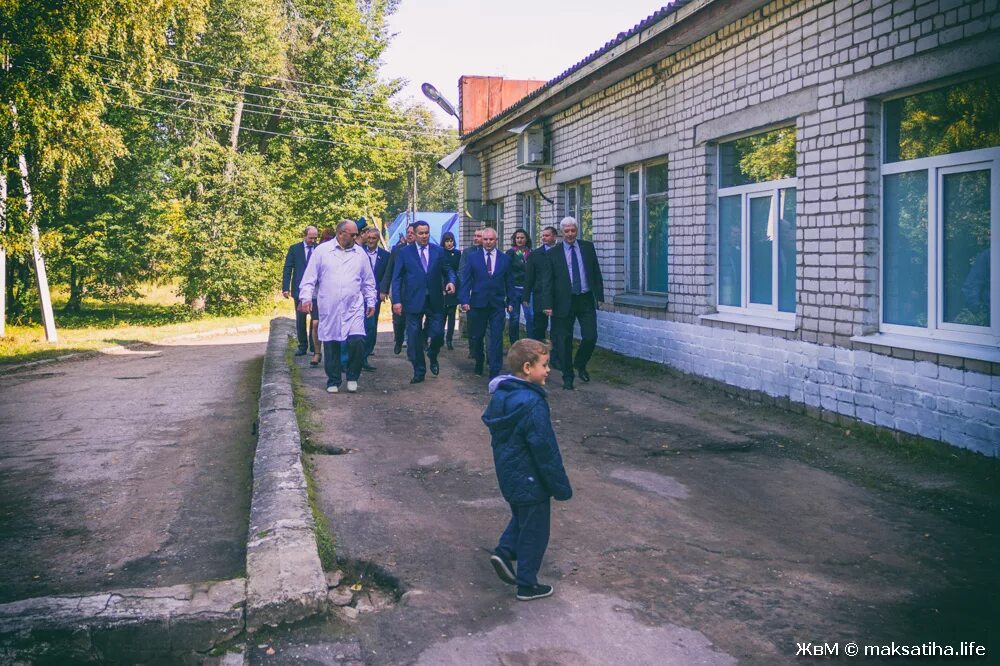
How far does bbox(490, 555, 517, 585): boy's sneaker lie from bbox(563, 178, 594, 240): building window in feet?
35.9

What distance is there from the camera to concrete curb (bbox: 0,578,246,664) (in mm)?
3947

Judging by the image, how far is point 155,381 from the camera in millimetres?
13148

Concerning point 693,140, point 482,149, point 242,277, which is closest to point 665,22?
point 693,140

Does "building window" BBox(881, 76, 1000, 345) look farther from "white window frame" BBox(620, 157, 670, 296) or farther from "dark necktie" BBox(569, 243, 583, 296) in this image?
"white window frame" BBox(620, 157, 670, 296)

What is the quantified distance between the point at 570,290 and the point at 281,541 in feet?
22.2

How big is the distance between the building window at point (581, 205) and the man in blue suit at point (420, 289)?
415 centimetres

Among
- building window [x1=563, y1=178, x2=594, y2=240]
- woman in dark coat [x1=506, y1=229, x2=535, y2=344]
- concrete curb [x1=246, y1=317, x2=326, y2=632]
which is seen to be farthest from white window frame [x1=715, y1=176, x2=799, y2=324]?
concrete curb [x1=246, y1=317, x2=326, y2=632]

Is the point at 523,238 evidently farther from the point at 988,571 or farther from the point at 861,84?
the point at 988,571

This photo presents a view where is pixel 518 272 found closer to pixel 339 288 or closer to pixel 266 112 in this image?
pixel 339 288

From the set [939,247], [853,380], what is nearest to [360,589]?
[853,380]

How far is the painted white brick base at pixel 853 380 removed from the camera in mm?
6703

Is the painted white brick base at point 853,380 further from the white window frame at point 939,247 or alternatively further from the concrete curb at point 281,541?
the concrete curb at point 281,541

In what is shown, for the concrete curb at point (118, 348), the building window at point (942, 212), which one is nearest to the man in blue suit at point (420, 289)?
the building window at point (942, 212)

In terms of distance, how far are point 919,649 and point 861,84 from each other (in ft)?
18.7
